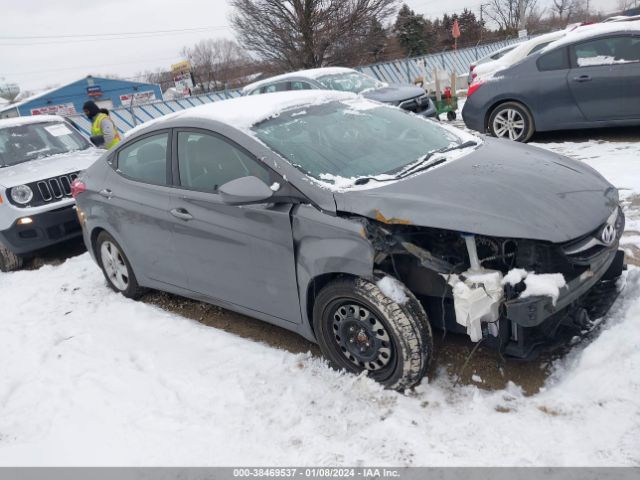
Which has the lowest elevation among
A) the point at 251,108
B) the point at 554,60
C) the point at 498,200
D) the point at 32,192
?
the point at 498,200

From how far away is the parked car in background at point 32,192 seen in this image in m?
6.11

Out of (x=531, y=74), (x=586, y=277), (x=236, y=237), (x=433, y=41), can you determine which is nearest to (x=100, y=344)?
(x=236, y=237)

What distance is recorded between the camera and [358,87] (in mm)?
11219

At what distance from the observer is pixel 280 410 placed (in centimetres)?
299

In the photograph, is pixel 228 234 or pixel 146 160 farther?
pixel 146 160

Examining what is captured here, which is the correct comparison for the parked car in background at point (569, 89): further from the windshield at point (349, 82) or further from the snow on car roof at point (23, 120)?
the snow on car roof at point (23, 120)

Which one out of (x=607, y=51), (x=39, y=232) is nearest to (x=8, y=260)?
(x=39, y=232)

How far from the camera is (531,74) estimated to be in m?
7.80

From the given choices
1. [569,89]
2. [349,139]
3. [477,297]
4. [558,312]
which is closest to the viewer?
[477,297]

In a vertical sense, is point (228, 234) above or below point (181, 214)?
below

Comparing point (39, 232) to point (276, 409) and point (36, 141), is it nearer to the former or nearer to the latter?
point (36, 141)

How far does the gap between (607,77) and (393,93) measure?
427 cm

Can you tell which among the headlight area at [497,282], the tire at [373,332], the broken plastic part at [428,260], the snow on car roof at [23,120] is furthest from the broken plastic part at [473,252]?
the snow on car roof at [23,120]

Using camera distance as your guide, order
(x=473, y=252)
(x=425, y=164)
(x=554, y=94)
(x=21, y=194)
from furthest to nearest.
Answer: (x=554, y=94)
(x=21, y=194)
(x=425, y=164)
(x=473, y=252)
